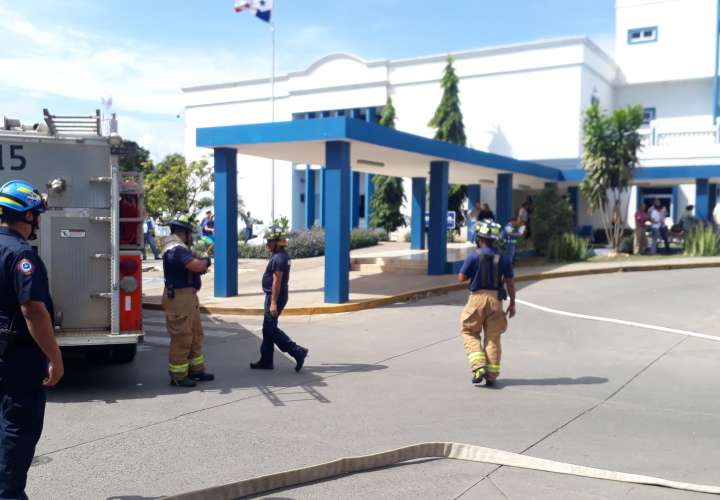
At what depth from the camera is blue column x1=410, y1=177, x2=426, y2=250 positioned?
75.0 ft

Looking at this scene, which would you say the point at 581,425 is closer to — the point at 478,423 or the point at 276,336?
the point at 478,423

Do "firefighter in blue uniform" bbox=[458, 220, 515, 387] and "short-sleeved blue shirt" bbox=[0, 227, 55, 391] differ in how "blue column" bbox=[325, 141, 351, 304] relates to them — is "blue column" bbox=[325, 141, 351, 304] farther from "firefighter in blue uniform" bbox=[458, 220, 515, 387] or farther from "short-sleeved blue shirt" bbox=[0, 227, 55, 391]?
"short-sleeved blue shirt" bbox=[0, 227, 55, 391]

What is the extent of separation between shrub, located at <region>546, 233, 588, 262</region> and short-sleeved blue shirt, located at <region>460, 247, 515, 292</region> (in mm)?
13301

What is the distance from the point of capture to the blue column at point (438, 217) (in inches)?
637

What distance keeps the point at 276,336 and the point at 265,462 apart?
285 cm

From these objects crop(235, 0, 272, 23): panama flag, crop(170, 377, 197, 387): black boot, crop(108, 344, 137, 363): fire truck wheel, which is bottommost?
crop(170, 377, 197, 387): black boot

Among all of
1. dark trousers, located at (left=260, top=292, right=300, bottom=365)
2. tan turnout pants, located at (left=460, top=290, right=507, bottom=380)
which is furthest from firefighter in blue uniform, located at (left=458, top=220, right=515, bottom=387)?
dark trousers, located at (left=260, top=292, right=300, bottom=365)

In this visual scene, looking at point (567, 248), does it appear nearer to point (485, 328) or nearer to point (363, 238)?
point (363, 238)

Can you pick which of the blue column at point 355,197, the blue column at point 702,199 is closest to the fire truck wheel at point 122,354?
the blue column at point 702,199

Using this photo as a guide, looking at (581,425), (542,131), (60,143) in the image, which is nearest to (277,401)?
(581,425)

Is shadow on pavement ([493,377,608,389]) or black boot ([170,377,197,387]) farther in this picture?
shadow on pavement ([493,377,608,389])

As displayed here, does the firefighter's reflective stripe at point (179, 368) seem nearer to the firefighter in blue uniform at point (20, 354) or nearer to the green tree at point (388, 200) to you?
the firefighter in blue uniform at point (20, 354)

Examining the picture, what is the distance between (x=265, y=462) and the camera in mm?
4824

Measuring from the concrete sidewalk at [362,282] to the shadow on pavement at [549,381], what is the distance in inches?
209
